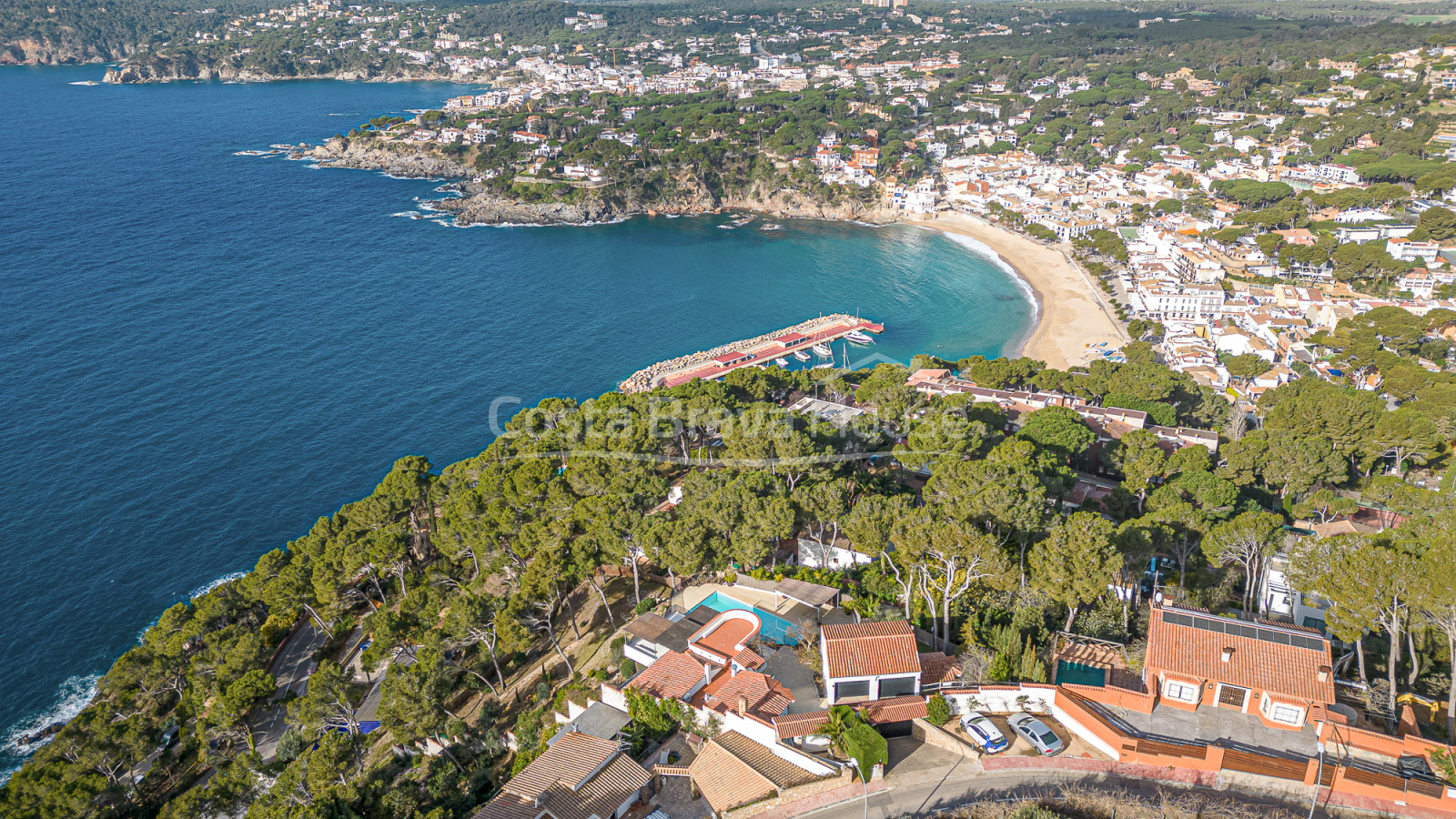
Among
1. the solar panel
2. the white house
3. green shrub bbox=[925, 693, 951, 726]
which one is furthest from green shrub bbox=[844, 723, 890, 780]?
the white house

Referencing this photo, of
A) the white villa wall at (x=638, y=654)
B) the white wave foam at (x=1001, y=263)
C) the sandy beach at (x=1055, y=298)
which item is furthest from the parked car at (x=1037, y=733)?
the white wave foam at (x=1001, y=263)

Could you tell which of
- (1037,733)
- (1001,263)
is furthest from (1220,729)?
(1001,263)

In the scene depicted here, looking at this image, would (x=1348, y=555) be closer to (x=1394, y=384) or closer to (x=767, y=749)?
(x=767, y=749)

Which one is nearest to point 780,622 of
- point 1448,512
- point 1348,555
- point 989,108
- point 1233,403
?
point 1348,555

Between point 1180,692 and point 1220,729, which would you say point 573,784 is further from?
point 1220,729

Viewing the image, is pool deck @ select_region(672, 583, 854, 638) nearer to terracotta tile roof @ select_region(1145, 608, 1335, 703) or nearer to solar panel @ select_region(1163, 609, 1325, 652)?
terracotta tile roof @ select_region(1145, 608, 1335, 703)
